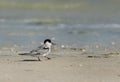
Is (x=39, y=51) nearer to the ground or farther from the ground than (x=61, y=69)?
farther from the ground

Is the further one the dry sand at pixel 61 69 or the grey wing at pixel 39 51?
the grey wing at pixel 39 51

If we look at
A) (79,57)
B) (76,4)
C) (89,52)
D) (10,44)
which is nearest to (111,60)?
(79,57)

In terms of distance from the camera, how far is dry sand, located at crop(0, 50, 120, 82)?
8.98 meters

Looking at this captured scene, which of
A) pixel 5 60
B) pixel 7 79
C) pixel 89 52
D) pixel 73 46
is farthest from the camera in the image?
pixel 73 46

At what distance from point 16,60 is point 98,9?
28.6 m

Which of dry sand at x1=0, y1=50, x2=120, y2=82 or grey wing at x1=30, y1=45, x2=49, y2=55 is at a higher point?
grey wing at x1=30, y1=45, x2=49, y2=55

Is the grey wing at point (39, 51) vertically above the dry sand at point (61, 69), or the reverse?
the grey wing at point (39, 51)

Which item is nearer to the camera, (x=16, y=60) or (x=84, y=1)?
(x=16, y=60)

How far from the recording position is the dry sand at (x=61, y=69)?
8.98 metres

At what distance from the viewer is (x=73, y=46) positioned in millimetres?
15312

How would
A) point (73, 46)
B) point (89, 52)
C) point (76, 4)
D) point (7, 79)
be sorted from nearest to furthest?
point (7, 79), point (89, 52), point (73, 46), point (76, 4)

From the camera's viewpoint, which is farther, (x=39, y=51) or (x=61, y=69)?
(x=39, y=51)

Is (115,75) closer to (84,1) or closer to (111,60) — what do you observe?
(111,60)

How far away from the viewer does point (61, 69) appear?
33.5 feet
